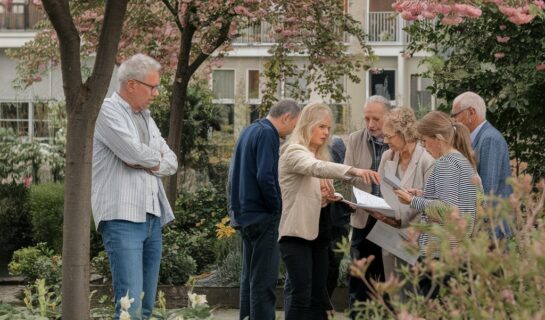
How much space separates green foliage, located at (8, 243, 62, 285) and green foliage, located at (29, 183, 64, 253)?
0.54m

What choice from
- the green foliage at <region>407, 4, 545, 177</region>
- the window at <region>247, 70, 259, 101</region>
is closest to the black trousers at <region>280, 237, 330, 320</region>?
the green foliage at <region>407, 4, 545, 177</region>

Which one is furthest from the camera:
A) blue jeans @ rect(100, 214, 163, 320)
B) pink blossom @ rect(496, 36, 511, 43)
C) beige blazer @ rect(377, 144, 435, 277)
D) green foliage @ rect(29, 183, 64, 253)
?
green foliage @ rect(29, 183, 64, 253)

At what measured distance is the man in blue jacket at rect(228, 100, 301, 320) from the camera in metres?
8.62

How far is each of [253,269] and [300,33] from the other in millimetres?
10512

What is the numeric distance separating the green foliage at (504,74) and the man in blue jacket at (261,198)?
11.2 feet

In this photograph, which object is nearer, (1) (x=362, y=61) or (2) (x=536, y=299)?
(2) (x=536, y=299)

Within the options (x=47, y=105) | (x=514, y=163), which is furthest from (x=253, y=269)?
(x=47, y=105)

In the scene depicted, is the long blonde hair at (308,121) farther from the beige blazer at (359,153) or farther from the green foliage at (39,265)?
the green foliage at (39,265)

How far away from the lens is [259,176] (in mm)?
8570

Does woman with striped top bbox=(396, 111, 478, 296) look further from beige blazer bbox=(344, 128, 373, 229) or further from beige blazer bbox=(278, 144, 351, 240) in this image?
beige blazer bbox=(344, 128, 373, 229)

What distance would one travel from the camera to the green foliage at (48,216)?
15.1 meters

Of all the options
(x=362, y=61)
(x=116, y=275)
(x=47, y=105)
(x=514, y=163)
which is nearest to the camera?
(x=116, y=275)

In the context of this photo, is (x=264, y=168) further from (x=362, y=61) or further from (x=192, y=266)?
(x=362, y=61)

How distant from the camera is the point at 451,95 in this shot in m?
12.4
